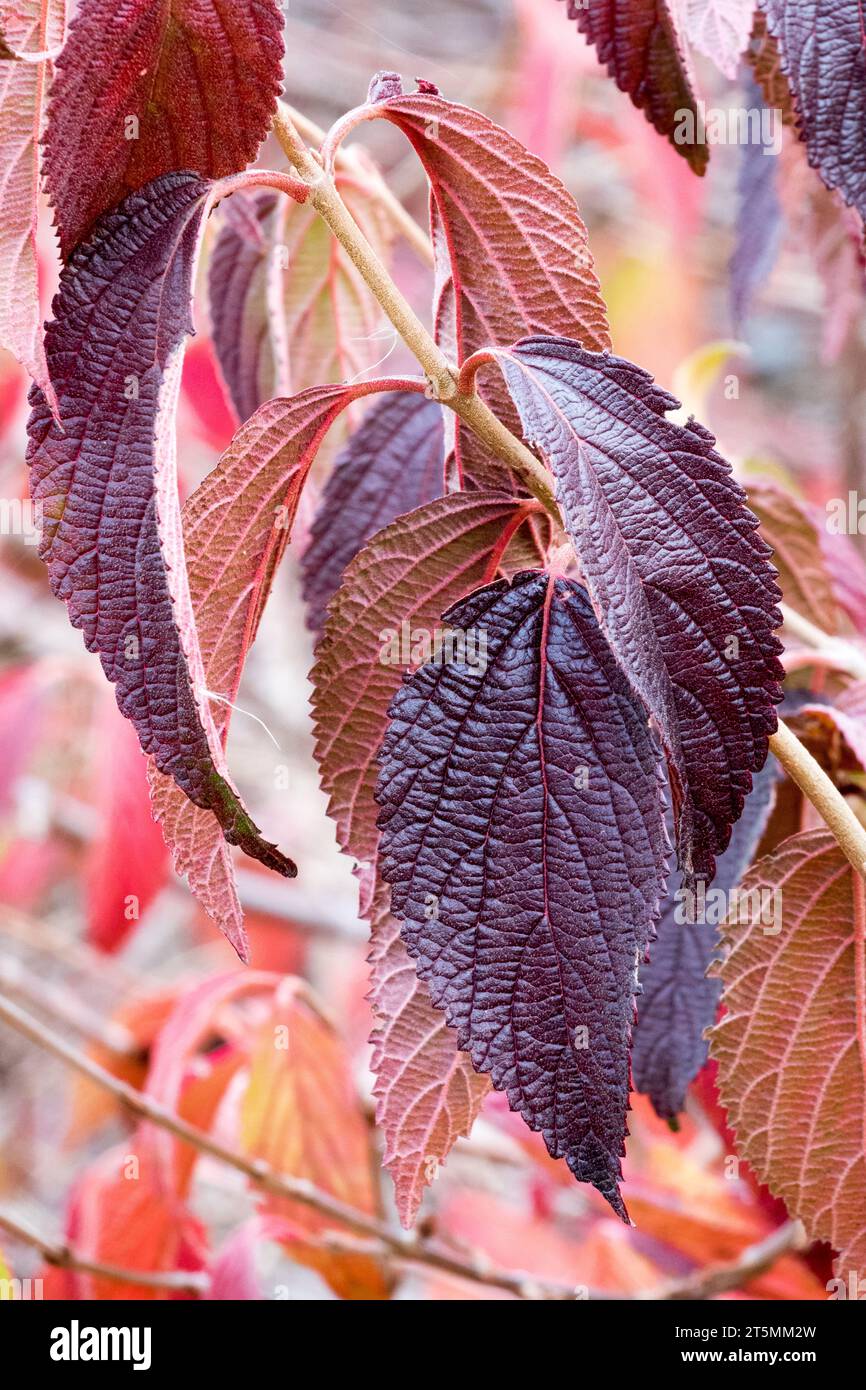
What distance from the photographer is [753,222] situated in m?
0.83

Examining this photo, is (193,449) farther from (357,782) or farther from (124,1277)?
(357,782)

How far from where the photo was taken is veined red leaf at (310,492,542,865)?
0.49 metres

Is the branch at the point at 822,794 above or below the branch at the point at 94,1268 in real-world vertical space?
above

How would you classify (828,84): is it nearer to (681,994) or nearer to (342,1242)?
(681,994)

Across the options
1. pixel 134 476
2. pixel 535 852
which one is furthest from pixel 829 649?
pixel 134 476

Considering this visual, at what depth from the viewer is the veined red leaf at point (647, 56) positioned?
20.9 inches

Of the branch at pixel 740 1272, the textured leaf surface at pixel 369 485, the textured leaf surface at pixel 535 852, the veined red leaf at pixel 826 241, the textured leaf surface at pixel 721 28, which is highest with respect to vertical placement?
the veined red leaf at pixel 826 241

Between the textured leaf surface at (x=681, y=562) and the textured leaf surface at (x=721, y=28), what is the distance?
0.57 feet

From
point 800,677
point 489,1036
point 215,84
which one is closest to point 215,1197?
point 800,677

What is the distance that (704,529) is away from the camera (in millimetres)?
426

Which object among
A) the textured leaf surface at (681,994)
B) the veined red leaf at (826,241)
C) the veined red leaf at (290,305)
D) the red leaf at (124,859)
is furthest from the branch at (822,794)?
the red leaf at (124,859)

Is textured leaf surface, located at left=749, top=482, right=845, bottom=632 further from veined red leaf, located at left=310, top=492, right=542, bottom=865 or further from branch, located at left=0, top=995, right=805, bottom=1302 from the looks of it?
branch, located at left=0, top=995, right=805, bottom=1302

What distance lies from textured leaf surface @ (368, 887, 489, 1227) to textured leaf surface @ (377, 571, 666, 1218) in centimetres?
6

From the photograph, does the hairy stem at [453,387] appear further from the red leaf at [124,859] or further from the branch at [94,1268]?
the red leaf at [124,859]
